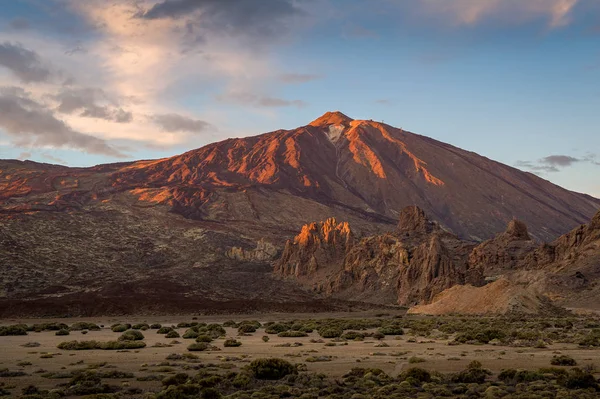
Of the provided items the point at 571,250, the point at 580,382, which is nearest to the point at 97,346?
the point at 580,382

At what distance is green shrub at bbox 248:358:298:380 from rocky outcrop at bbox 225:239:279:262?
5919 inches

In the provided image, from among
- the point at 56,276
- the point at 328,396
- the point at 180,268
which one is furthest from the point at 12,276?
the point at 328,396

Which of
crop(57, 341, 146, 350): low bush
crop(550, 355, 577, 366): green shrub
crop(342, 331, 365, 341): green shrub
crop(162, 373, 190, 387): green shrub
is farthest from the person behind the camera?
crop(342, 331, 365, 341): green shrub

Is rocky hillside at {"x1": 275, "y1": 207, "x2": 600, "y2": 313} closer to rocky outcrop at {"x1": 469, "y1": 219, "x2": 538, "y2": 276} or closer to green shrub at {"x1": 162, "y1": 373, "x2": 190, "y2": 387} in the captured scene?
rocky outcrop at {"x1": 469, "y1": 219, "x2": 538, "y2": 276}

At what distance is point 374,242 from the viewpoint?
135 meters

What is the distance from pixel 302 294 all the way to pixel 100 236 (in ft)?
288

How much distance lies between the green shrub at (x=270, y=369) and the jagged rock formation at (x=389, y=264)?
72.6m

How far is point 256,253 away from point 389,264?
6712cm

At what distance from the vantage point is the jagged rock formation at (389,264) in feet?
343

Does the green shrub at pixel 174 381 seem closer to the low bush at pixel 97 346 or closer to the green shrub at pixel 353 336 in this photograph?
the low bush at pixel 97 346

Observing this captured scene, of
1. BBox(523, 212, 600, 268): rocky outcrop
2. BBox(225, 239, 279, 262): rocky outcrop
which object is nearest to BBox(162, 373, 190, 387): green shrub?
BBox(523, 212, 600, 268): rocky outcrop

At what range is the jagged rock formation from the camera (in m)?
105

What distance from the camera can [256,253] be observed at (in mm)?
183125

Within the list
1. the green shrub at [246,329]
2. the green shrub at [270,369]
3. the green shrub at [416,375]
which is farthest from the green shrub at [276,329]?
the green shrub at [416,375]
